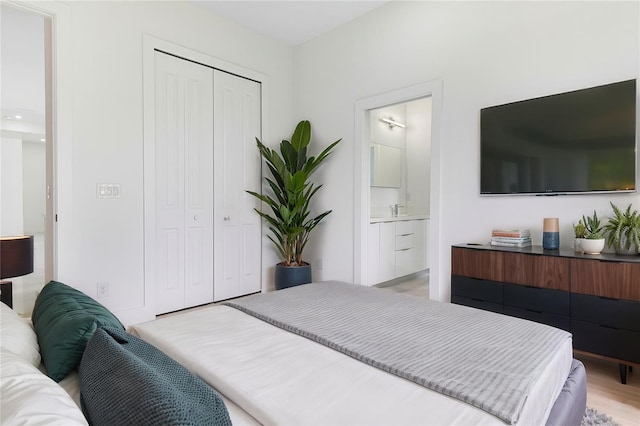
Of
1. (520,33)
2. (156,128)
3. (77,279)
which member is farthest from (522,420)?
(156,128)

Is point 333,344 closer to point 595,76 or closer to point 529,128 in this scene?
point 529,128

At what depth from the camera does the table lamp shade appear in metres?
1.97

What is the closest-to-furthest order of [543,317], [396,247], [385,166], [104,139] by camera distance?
1. [543,317]
2. [104,139]
3. [396,247]
4. [385,166]

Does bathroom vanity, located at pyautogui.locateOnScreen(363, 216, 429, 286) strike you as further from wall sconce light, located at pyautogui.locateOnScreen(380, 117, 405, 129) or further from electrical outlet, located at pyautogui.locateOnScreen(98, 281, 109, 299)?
electrical outlet, located at pyautogui.locateOnScreen(98, 281, 109, 299)

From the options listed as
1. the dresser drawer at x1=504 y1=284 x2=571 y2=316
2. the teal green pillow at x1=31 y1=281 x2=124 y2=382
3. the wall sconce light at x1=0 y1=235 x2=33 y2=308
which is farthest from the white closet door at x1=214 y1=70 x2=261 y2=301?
the dresser drawer at x1=504 y1=284 x2=571 y2=316

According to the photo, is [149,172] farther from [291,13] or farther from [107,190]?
[291,13]

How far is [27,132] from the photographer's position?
21.9 feet

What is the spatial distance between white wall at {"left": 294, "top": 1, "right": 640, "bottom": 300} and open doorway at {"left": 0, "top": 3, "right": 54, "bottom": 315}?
2529 millimetres

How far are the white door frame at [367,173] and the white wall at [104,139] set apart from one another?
1954 millimetres

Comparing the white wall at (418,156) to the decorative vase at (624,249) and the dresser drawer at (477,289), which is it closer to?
the dresser drawer at (477,289)

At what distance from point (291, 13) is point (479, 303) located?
127 inches

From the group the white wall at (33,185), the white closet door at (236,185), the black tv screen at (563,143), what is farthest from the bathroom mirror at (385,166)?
the white wall at (33,185)

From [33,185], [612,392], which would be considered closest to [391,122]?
[612,392]

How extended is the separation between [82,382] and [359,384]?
0.70 metres
